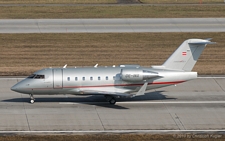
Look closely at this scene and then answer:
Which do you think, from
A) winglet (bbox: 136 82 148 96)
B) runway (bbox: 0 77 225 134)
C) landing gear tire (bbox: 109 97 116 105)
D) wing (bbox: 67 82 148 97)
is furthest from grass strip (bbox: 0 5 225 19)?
winglet (bbox: 136 82 148 96)

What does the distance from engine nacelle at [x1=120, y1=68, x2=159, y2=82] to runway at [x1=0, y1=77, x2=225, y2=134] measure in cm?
222

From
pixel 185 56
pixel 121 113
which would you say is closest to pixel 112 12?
pixel 185 56

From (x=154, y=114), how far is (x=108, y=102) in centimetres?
428

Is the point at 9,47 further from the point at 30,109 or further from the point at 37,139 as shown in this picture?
the point at 37,139

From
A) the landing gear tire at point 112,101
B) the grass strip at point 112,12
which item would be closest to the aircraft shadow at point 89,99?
the landing gear tire at point 112,101

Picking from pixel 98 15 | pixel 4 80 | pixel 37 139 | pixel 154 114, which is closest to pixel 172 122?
pixel 154 114

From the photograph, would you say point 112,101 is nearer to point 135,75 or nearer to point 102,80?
point 102,80

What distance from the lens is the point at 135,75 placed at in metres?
40.6

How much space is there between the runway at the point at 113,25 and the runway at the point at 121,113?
20970 millimetres

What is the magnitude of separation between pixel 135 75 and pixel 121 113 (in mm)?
2904

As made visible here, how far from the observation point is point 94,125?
3728cm

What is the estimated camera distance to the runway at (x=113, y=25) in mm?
66625

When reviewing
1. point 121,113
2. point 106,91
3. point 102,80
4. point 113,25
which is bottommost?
point 121,113

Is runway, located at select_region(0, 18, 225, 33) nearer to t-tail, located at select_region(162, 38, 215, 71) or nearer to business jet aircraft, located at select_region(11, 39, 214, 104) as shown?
t-tail, located at select_region(162, 38, 215, 71)
